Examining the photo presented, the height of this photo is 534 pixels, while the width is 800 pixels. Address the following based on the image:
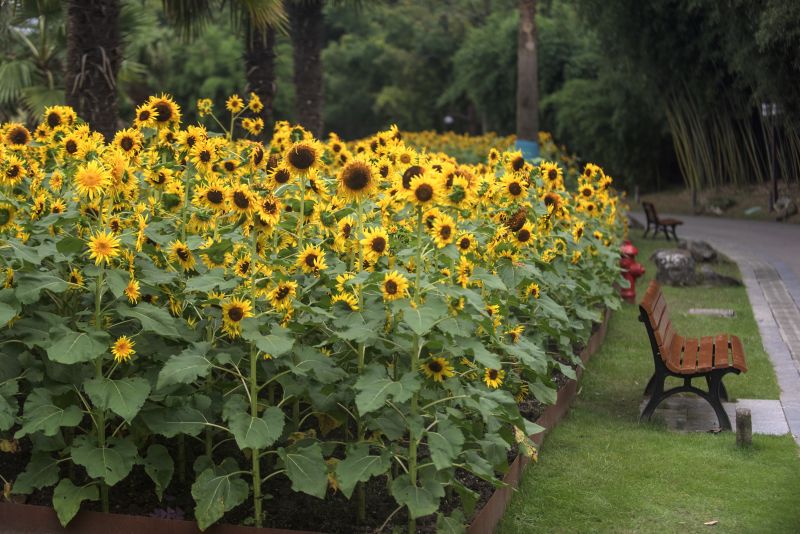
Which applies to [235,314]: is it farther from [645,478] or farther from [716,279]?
[716,279]

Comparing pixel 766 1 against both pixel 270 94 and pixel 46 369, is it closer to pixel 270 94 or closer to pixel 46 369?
pixel 270 94

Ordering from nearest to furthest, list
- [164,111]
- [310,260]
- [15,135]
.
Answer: [310,260]
[164,111]
[15,135]

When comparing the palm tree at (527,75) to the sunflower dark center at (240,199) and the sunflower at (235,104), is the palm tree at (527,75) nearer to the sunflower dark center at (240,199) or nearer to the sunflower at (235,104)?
the sunflower at (235,104)

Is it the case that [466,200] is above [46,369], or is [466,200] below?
above

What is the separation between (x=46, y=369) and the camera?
459cm

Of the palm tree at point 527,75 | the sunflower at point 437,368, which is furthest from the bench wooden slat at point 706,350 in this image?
the palm tree at point 527,75

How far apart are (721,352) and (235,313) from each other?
4.24 meters

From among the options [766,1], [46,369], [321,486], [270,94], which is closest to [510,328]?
[321,486]

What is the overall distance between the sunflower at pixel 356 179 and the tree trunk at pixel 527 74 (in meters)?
15.8

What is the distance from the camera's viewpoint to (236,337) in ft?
15.8

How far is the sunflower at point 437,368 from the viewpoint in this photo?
→ 4.54 metres

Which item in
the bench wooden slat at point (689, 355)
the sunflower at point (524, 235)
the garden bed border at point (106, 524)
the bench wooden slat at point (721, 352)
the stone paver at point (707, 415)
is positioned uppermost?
the sunflower at point (524, 235)

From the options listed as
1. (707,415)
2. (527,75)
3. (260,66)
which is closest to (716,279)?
(260,66)

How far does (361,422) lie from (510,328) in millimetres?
1518
